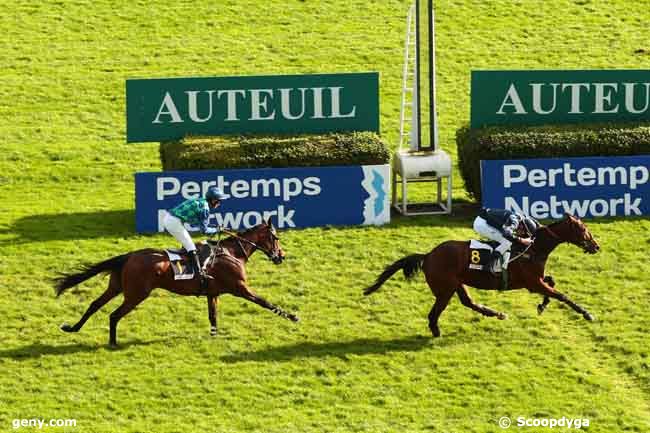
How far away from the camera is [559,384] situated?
60.3 ft

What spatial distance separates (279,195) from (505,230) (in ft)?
20.9

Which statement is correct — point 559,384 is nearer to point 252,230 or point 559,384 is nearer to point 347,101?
point 252,230

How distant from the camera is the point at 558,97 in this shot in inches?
1051

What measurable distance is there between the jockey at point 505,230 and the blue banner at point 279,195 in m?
5.52

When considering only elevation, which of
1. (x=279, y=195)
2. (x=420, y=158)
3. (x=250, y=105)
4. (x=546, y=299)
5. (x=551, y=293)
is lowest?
(x=546, y=299)

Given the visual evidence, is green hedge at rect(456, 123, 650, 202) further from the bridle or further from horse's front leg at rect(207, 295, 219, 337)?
horse's front leg at rect(207, 295, 219, 337)

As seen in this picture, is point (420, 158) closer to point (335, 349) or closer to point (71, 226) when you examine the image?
point (71, 226)

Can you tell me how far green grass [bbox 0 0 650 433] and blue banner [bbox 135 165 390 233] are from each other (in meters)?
0.46

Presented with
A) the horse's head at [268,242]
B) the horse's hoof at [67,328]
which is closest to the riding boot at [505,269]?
the horse's head at [268,242]

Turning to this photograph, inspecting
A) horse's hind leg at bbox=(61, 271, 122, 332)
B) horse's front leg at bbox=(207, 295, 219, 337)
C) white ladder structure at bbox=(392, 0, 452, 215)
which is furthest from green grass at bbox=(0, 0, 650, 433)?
white ladder structure at bbox=(392, 0, 452, 215)

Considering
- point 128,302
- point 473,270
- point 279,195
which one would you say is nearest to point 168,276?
point 128,302

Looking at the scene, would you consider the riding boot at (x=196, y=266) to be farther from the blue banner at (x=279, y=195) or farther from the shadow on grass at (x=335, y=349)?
the blue banner at (x=279, y=195)

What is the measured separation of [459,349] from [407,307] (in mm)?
1845

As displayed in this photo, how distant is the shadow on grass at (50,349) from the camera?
1911 centimetres
